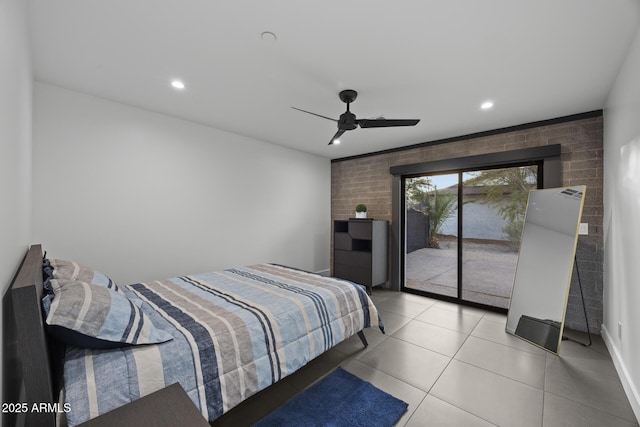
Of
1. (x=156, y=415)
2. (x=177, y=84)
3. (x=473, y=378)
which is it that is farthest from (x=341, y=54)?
(x=473, y=378)

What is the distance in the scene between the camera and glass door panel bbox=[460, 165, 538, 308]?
356 cm

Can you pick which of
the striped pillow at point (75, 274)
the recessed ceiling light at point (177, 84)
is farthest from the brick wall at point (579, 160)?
the striped pillow at point (75, 274)

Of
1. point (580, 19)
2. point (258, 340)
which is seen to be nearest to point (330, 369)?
point (258, 340)

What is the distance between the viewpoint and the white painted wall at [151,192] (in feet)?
8.47

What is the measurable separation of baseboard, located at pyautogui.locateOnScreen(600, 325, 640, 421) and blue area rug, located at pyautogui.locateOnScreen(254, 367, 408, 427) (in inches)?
59.7

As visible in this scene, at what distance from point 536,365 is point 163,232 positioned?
4.13 meters

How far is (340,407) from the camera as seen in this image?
1818 millimetres

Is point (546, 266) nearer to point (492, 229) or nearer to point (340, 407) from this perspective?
point (492, 229)

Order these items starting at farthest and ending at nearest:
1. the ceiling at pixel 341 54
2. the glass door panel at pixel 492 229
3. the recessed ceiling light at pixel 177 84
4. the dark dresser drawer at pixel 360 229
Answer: the dark dresser drawer at pixel 360 229
the glass door panel at pixel 492 229
the recessed ceiling light at pixel 177 84
the ceiling at pixel 341 54

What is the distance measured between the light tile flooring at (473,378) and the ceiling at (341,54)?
252 cm

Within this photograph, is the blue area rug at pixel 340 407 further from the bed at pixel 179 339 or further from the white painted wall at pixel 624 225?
the white painted wall at pixel 624 225

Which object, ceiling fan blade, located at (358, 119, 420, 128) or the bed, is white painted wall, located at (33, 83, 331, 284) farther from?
ceiling fan blade, located at (358, 119, 420, 128)

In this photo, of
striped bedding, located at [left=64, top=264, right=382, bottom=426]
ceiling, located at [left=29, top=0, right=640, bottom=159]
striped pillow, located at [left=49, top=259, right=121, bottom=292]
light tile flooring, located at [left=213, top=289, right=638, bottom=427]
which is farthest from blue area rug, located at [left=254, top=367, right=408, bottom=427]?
ceiling, located at [left=29, top=0, right=640, bottom=159]

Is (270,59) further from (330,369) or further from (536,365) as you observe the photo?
(536,365)
